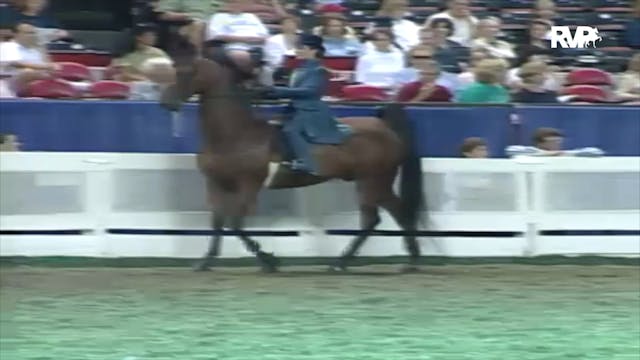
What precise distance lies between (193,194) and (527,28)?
11.8 feet

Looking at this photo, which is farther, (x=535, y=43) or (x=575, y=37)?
(x=535, y=43)

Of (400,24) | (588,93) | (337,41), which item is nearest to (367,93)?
(337,41)

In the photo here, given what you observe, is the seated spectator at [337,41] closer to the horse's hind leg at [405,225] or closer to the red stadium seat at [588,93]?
the horse's hind leg at [405,225]

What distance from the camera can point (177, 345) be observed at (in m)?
7.73

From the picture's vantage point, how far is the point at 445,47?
13.3 metres

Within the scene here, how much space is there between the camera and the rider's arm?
11305mm

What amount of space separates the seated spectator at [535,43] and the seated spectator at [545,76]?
31mm

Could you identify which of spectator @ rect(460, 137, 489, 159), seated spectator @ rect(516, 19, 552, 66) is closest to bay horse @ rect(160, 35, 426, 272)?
spectator @ rect(460, 137, 489, 159)

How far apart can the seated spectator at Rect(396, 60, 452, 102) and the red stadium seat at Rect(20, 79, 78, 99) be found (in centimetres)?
297

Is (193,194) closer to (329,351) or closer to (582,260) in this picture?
(582,260)

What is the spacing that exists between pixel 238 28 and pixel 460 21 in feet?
6.87

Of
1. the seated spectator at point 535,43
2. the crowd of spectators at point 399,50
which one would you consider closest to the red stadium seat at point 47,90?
the crowd of spectators at point 399,50

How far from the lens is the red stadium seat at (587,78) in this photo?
43.7 ft

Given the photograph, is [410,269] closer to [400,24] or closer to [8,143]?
[400,24]
